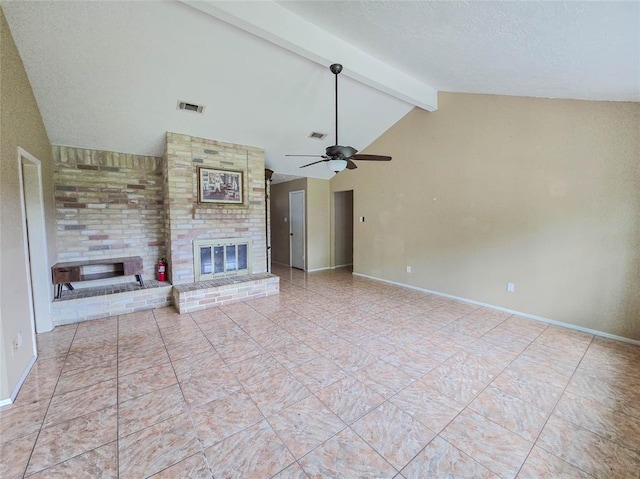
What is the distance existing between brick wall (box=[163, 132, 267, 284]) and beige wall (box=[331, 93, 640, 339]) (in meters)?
2.59

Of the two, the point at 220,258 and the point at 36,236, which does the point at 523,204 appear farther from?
the point at 36,236

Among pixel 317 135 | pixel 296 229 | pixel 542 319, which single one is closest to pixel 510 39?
pixel 317 135

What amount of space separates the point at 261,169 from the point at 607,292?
513 cm

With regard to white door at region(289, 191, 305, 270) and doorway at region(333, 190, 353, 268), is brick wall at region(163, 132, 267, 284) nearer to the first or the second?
white door at region(289, 191, 305, 270)

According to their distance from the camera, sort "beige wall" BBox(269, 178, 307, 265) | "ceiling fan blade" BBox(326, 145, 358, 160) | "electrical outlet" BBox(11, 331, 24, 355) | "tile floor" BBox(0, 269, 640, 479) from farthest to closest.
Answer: "beige wall" BBox(269, 178, 307, 265) → "ceiling fan blade" BBox(326, 145, 358, 160) → "electrical outlet" BBox(11, 331, 24, 355) → "tile floor" BBox(0, 269, 640, 479)

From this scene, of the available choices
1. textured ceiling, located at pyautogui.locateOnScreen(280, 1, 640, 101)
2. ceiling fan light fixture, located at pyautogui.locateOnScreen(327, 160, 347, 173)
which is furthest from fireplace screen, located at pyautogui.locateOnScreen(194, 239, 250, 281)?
textured ceiling, located at pyautogui.locateOnScreen(280, 1, 640, 101)

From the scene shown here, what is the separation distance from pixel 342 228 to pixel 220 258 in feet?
11.7

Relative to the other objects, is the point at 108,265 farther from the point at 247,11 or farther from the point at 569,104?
the point at 569,104

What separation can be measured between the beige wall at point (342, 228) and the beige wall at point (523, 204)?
72.5 inches

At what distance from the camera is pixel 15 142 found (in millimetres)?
2459

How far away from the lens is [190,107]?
378 cm

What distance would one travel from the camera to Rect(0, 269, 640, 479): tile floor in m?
1.57

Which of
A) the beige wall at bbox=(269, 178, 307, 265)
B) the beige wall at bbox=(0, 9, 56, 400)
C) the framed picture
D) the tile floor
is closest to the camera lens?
the tile floor

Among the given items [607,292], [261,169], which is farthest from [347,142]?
[607,292]
